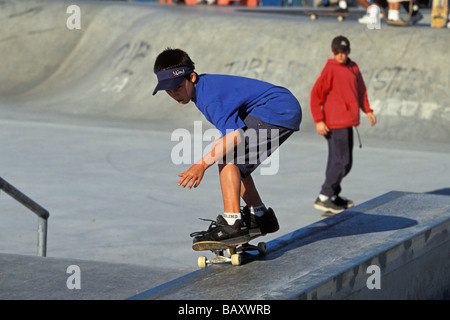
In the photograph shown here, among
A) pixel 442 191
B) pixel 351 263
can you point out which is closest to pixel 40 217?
pixel 351 263

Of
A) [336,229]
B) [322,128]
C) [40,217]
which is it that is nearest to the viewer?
[336,229]

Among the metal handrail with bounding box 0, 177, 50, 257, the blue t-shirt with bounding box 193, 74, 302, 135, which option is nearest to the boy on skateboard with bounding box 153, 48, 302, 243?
the blue t-shirt with bounding box 193, 74, 302, 135

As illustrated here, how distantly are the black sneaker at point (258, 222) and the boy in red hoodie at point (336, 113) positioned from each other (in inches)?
139

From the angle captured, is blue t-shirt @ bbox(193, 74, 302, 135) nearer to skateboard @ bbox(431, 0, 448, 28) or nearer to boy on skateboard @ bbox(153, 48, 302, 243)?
boy on skateboard @ bbox(153, 48, 302, 243)

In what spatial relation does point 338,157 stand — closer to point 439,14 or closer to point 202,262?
point 202,262

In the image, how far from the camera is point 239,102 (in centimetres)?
479

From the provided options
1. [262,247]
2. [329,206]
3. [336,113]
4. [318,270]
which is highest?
[336,113]

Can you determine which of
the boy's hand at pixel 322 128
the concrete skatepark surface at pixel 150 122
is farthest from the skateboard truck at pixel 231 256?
the boy's hand at pixel 322 128

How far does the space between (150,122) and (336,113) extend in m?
7.00

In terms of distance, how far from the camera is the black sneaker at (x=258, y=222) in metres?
5.18

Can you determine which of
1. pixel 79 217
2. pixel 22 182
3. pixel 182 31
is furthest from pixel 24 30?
pixel 79 217

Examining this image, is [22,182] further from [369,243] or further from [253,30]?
[253,30]

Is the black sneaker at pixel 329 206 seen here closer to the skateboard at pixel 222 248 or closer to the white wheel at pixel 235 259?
the skateboard at pixel 222 248

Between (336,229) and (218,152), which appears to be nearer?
(218,152)
